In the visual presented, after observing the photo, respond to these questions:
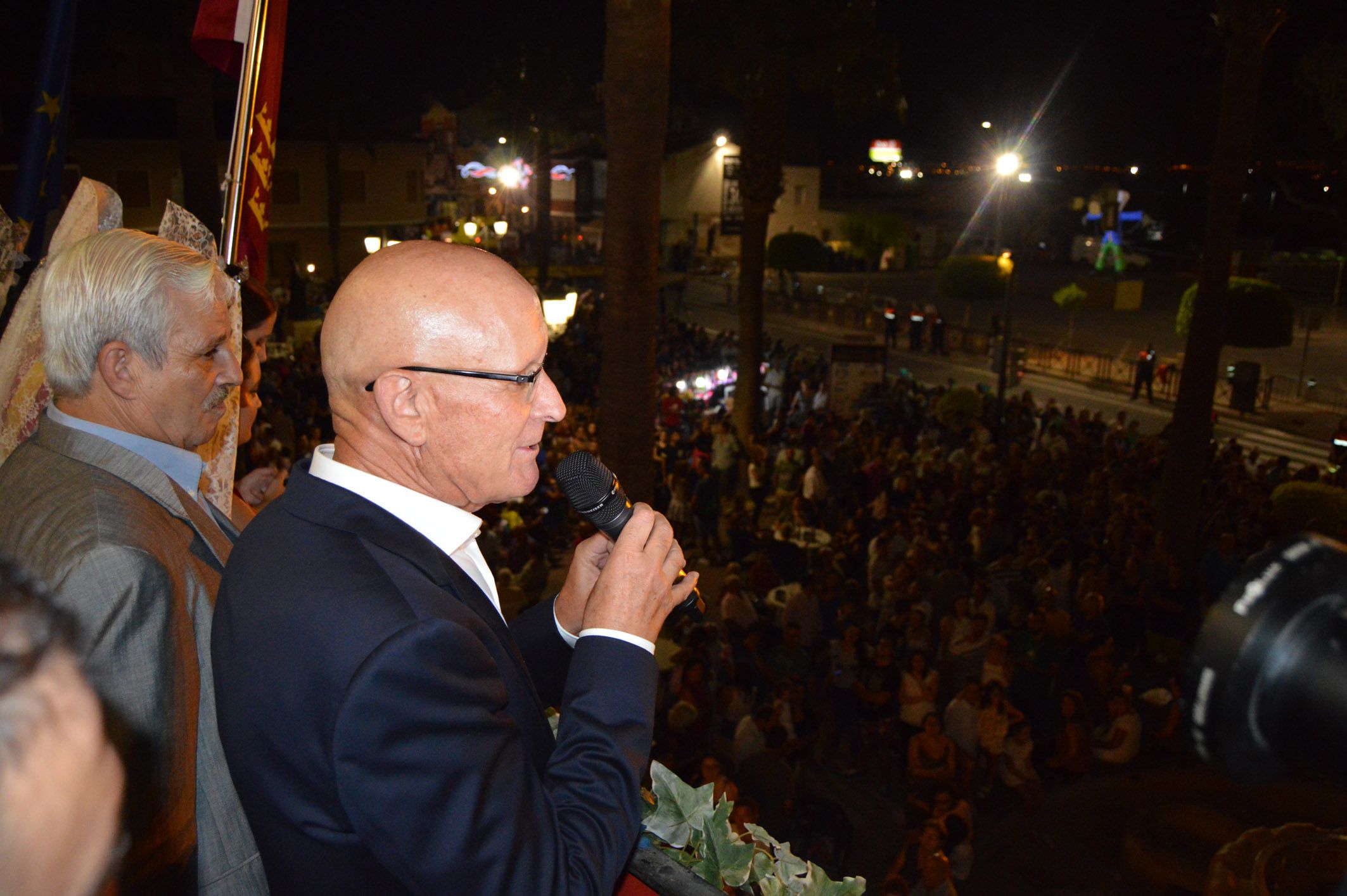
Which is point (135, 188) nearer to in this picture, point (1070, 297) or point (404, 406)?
point (1070, 297)

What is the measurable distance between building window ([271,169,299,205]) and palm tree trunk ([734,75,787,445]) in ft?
92.7

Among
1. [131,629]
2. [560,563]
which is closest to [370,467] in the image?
[131,629]

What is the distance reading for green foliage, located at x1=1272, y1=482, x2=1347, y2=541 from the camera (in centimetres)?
1122

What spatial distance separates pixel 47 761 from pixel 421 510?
2.88 ft

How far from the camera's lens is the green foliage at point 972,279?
3491 cm

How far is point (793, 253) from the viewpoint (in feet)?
133

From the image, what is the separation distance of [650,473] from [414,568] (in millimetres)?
5895

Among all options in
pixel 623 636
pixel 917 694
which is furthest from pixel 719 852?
pixel 917 694

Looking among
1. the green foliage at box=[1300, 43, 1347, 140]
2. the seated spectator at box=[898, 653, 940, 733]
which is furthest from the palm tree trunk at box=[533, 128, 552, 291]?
the seated spectator at box=[898, 653, 940, 733]

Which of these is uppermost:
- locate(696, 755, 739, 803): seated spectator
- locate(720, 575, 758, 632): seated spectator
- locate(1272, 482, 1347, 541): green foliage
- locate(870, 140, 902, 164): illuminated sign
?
locate(870, 140, 902, 164): illuminated sign

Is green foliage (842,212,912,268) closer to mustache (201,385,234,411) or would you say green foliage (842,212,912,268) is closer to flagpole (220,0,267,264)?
flagpole (220,0,267,264)

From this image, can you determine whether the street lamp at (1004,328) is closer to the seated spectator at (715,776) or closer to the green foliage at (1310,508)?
the green foliage at (1310,508)

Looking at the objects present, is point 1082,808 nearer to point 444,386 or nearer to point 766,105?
point 444,386

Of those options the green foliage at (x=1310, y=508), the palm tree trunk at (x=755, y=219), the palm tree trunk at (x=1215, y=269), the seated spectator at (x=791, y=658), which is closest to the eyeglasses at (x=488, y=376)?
the seated spectator at (x=791, y=658)
